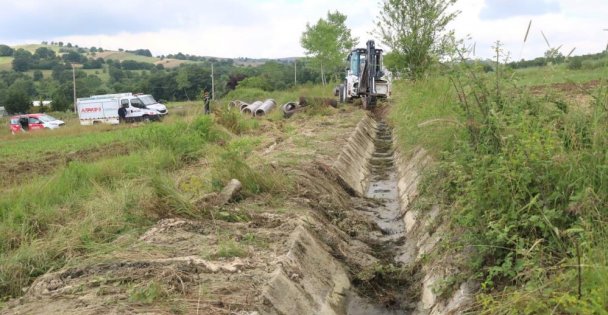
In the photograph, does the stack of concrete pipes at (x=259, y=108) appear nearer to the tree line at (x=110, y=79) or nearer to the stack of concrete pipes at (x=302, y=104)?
the stack of concrete pipes at (x=302, y=104)

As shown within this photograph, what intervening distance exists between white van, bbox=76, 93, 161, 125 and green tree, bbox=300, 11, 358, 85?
74.7 feet

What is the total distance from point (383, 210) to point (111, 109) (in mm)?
28724

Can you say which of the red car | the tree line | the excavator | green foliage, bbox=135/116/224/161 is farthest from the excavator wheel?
the red car

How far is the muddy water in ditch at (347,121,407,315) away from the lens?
224 inches

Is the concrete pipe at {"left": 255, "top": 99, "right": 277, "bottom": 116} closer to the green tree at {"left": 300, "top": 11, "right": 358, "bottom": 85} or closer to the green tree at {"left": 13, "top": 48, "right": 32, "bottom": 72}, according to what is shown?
the green tree at {"left": 300, "top": 11, "right": 358, "bottom": 85}

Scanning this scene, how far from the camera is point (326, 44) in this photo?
173 feet

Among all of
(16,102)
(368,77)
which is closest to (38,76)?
(16,102)

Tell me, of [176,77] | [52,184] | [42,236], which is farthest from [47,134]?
[176,77]

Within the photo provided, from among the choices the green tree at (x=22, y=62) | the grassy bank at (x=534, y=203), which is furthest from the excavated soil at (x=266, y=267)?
the green tree at (x=22, y=62)

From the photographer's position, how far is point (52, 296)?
444 centimetres

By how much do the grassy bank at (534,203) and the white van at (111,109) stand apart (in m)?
29.6

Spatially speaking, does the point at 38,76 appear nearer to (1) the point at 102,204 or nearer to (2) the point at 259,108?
(2) the point at 259,108

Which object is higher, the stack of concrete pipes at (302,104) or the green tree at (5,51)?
the green tree at (5,51)

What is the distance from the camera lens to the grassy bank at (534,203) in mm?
3320
